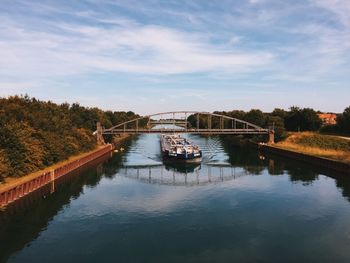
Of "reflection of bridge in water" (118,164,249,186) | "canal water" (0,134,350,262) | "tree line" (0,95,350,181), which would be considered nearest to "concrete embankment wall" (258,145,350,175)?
"canal water" (0,134,350,262)

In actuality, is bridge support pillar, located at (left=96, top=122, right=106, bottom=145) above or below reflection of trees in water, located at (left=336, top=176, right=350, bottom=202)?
above

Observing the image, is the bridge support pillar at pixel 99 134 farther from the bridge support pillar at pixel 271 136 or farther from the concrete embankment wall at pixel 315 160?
the bridge support pillar at pixel 271 136

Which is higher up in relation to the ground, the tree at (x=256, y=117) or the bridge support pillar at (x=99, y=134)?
the tree at (x=256, y=117)

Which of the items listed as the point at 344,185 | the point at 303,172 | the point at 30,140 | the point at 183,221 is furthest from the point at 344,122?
the point at 183,221

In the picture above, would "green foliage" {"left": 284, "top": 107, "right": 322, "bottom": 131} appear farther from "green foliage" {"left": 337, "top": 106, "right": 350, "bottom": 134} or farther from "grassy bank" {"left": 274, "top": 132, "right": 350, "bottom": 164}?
"grassy bank" {"left": 274, "top": 132, "right": 350, "bottom": 164}

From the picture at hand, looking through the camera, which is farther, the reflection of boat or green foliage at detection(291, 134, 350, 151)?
green foliage at detection(291, 134, 350, 151)

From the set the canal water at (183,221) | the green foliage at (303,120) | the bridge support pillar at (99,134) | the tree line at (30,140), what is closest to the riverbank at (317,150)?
the canal water at (183,221)
